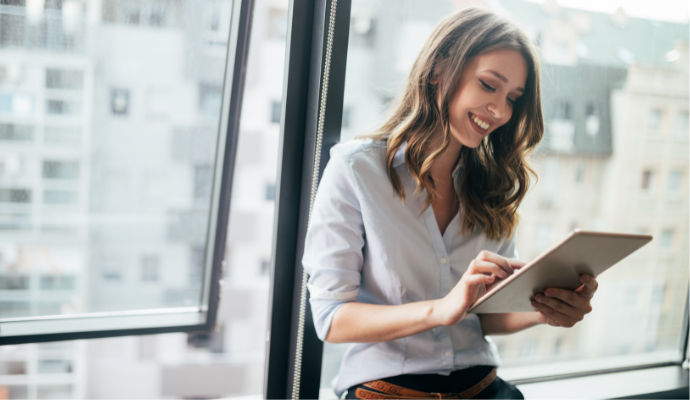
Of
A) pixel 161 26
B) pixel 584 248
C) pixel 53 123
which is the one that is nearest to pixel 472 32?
pixel 584 248

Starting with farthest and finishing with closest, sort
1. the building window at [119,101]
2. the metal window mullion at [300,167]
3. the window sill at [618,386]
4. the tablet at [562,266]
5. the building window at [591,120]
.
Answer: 1. the building window at [591,120]
2. the window sill at [618,386]
3. the building window at [119,101]
4. the metal window mullion at [300,167]
5. the tablet at [562,266]

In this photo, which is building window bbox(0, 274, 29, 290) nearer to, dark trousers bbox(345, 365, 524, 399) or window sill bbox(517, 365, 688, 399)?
dark trousers bbox(345, 365, 524, 399)

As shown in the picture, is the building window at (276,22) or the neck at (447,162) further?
the building window at (276,22)

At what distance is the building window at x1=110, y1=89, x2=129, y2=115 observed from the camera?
4.27ft

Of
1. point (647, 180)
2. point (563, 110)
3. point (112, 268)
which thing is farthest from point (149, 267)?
point (647, 180)

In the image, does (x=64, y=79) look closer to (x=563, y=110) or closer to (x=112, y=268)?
(x=112, y=268)

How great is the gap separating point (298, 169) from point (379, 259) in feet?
1.16

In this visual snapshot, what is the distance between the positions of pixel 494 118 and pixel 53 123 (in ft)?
3.82

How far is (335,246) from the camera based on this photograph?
1052mm

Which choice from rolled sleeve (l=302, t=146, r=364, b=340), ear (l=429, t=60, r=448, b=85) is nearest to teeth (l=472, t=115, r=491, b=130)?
ear (l=429, t=60, r=448, b=85)

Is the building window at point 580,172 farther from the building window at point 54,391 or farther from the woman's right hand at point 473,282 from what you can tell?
the building window at point 54,391

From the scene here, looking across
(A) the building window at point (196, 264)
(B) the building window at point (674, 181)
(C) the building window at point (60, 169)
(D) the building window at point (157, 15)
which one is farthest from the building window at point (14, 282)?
(B) the building window at point (674, 181)

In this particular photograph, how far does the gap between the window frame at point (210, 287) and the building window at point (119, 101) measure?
0.86ft

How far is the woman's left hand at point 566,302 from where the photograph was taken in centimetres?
96
